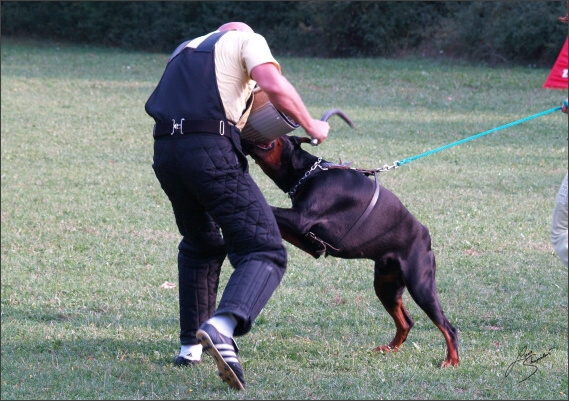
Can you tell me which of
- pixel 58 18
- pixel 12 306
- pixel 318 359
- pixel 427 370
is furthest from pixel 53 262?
pixel 58 18

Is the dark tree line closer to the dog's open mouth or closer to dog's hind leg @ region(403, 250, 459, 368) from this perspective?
dog's hind leg @ region(403, 250, 459, 368)

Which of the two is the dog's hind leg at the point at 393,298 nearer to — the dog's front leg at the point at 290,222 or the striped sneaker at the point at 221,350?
the dog's front leg at the point at 290,222

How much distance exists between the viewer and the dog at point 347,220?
4324 millimetres

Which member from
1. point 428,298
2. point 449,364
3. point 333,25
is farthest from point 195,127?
point 333,25

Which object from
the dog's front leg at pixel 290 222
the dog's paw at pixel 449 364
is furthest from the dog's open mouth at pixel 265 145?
the dog's paw at pixel 449 364

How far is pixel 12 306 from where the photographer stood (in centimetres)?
541

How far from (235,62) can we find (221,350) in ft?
4.35

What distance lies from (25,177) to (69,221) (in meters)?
2.29

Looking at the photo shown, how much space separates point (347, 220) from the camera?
4379mm

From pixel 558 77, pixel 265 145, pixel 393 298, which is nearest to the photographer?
pixel 265 145

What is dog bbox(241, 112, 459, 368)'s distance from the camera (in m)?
4.32

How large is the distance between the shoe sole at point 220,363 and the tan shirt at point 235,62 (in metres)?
1.03

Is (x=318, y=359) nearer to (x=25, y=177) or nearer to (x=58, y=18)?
Answer: (x=25, y=177)

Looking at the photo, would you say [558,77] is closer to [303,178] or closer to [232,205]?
[303,178]
